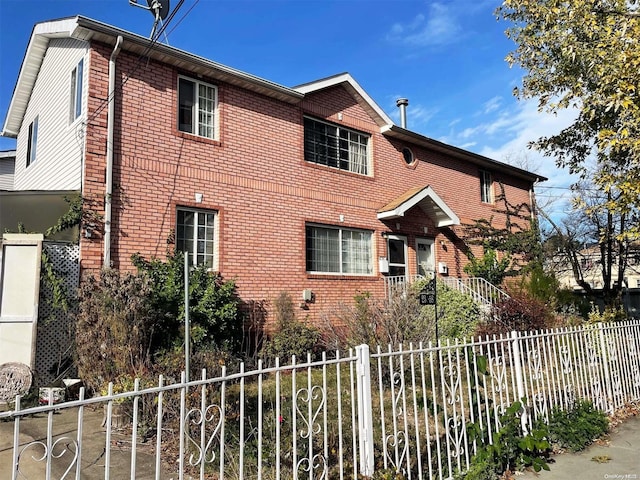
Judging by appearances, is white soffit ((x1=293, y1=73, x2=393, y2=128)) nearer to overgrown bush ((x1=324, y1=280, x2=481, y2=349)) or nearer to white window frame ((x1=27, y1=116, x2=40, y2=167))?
overgrown bush ((x1=324, y1=280, x2=481, y2=349))

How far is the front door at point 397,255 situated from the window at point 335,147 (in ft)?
7.66

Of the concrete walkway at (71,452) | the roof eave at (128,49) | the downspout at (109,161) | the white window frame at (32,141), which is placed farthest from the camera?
the white window frame at (32,141)

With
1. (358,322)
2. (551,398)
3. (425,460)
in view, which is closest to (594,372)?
(551,398)

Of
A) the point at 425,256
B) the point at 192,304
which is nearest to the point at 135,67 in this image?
the point at 192,304

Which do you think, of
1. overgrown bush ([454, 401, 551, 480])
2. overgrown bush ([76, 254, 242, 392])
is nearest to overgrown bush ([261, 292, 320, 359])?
overgrown bush ([76, 254, 242, 392])

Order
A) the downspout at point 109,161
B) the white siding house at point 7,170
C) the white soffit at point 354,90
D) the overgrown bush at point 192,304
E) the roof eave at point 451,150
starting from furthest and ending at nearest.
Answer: the white siding house at point 7,170
the roof eave at point 451,150
the white soffit at point 354,90
the downspout at point 109,161
the overgrown bush at point 192,304

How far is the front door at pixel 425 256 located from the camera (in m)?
15.4

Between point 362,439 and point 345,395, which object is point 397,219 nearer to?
point 345,395

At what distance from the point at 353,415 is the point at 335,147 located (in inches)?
427

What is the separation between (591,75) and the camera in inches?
347

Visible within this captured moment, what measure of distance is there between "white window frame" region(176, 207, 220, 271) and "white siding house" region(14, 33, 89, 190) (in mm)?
2172

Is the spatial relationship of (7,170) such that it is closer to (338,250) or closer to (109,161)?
(109,161)

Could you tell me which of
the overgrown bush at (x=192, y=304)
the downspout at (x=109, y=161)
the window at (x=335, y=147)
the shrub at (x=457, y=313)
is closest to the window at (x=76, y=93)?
the downspout at (x=109, y=161)

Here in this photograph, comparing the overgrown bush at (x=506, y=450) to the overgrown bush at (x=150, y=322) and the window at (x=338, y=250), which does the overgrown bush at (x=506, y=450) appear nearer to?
the overgrown bush at (x=150, y=322)
